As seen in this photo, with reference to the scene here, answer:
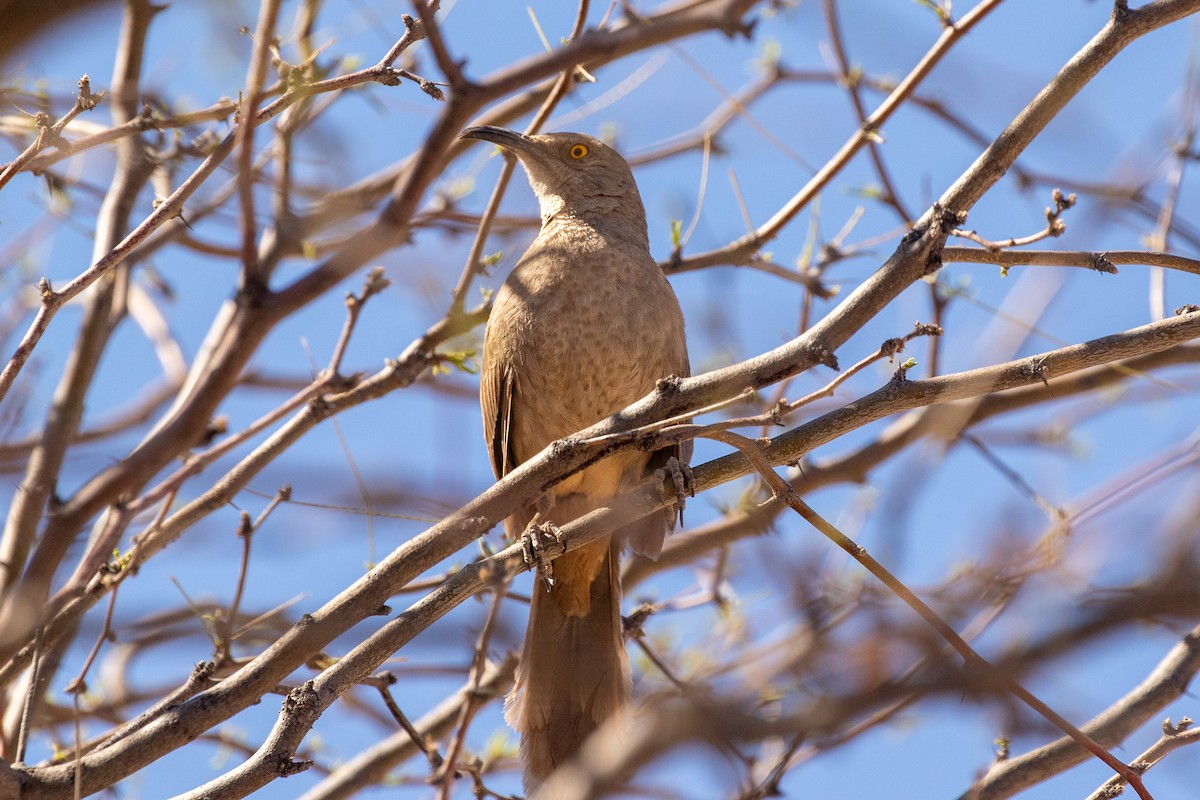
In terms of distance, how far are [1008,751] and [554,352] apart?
2.36 metres

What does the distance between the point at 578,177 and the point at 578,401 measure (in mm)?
1545

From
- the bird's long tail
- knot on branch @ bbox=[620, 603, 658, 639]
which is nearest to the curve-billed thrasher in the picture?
the bird's long tail

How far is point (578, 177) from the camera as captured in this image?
240 inches

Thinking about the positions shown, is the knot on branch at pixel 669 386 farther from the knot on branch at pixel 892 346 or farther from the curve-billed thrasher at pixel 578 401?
the curve-billed thrasher at pixel 578 401

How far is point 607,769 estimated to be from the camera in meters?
1.96

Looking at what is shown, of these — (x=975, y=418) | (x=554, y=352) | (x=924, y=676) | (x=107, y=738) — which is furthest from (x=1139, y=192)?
(x=107, y=738)

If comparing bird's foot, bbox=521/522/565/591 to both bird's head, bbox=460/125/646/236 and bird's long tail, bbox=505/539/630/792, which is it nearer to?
bird's long tail, bbox=505/539/630/792

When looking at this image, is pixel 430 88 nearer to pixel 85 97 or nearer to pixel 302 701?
pixel 85 97

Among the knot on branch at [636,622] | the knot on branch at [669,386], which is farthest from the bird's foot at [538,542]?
the knot on branch at [636,622]

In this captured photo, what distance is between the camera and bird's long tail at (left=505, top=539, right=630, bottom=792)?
4.68 m

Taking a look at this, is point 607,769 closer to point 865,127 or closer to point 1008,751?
point 1008,751

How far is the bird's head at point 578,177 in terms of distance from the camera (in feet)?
19.6

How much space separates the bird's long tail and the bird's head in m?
1.81

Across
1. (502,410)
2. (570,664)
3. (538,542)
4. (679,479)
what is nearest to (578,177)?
(502,410)
